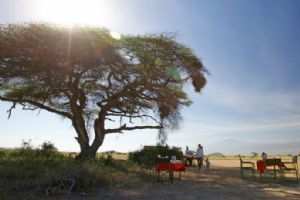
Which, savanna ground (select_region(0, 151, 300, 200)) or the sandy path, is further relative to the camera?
the sandy path

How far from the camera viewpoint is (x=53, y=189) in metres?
11.5

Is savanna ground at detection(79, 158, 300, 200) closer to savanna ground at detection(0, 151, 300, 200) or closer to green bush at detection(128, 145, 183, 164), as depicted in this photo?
savanna ground at detection(0, 151, 300, 200)

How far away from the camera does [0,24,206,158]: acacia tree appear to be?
1975 cm

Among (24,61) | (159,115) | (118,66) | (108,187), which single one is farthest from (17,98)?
(108,187)

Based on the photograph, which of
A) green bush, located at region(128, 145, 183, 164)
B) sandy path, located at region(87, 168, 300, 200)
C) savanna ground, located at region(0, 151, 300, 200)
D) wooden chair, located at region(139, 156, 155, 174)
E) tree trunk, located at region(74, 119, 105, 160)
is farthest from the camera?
green bush, located at region(128, 145, 183, 164)

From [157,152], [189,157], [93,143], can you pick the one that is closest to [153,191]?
[93,143]

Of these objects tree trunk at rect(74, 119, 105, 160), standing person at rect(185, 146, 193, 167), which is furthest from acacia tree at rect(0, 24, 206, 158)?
standing person at rect(185, 146, 193, 167)

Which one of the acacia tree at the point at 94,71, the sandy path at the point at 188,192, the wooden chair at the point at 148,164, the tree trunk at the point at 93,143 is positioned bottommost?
the sandy path at the point at 188,192

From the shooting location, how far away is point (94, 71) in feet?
69.8

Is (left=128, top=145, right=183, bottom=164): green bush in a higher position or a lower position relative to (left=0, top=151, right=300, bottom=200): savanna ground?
higher

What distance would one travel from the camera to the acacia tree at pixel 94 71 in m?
19.8

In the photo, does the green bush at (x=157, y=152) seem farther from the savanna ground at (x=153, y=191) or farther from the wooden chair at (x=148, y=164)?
the savanna ground at (x=153, y=191)

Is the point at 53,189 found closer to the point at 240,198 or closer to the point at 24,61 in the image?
the point at 240,198

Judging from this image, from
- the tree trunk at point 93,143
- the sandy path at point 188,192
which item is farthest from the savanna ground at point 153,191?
the tree trunk at point 93,143
